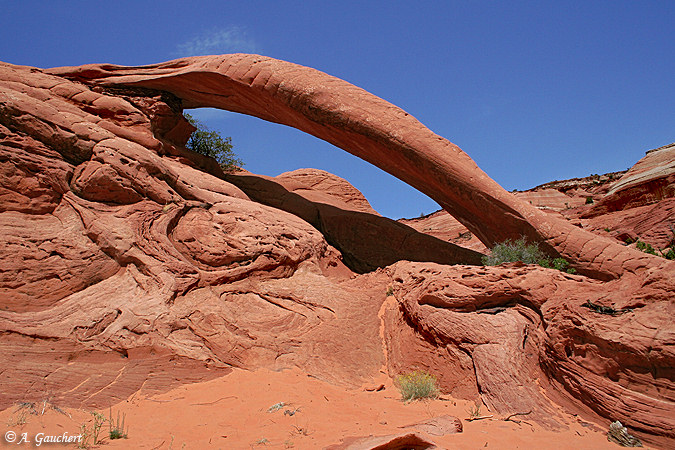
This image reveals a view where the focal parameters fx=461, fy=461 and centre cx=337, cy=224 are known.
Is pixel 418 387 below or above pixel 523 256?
below

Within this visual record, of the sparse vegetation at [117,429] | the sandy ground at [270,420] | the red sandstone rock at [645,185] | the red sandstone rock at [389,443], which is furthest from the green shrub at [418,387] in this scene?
the red sandstone rock at [645,185]

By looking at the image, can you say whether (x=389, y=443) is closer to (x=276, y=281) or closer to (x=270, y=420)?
(x=270, y=420)

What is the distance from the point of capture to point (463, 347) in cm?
666

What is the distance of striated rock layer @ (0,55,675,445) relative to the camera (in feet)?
18.8

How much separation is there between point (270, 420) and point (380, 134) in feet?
24.2

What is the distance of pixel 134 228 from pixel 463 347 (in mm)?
5806

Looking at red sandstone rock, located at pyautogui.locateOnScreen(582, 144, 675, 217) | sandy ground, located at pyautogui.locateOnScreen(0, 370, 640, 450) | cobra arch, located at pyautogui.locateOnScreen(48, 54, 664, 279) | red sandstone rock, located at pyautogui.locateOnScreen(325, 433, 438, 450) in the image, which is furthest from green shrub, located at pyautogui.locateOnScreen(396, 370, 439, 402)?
red sandstone rock, located at pyautogui.locateOnScreen(582, 144, 675, 217)

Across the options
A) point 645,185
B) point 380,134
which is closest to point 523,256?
point 380,134

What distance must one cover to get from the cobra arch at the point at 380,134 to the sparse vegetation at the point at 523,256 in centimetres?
22

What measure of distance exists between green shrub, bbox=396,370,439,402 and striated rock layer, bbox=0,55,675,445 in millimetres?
255

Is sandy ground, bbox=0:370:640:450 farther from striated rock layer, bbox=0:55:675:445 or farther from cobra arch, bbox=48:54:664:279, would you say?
cobra arch, bbox=48:54:664:279

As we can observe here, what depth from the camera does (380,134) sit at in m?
10.8

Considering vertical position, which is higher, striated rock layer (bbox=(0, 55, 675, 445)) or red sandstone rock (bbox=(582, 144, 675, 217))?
red sandstone rock (bbox=(582, 144, 675, 217))

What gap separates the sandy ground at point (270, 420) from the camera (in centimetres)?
445
